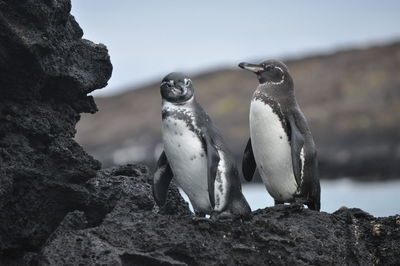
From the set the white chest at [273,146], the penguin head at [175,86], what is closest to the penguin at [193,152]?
the penguin head at [175,86]

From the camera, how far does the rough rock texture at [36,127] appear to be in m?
6.64

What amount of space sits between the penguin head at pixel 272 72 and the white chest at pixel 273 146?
366 millimetres

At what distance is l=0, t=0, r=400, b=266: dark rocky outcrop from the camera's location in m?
6.49

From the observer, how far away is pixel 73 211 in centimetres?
704

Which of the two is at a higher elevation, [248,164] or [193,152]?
[248,164]

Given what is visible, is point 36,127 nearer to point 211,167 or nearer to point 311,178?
point 211,167

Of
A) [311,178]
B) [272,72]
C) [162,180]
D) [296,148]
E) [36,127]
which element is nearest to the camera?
[36,127]

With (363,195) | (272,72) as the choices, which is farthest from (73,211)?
(363,195)

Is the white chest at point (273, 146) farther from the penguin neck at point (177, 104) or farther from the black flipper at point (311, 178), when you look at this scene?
the penguin neck at point (177, 104)

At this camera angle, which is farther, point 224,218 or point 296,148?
point 296,148

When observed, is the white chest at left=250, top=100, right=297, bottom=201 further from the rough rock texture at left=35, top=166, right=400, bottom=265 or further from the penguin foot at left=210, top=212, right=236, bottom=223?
the penguin foot at left=210, top=212, right=236, bottom=223

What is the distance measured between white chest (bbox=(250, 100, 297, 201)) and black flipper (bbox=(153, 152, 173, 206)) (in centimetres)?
87

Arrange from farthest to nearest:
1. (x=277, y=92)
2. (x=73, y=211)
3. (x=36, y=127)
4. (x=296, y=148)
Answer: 1. (x=277, y=92)
2. (x=296, y=148)
3. (x=73, y=211)
4. (x=36, y=127)

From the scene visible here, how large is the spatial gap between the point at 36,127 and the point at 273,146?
7.22ft
